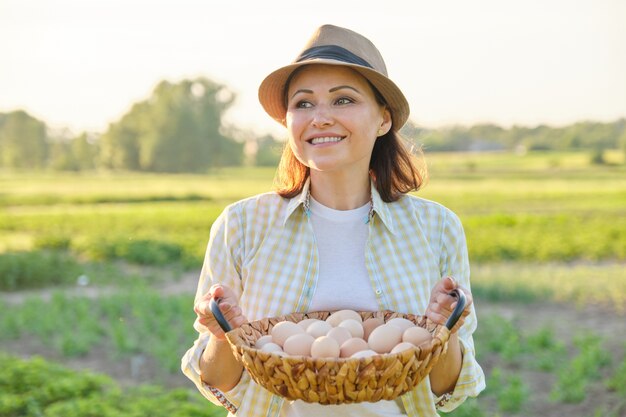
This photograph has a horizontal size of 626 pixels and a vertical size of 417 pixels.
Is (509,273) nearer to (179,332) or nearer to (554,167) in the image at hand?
(179,332)

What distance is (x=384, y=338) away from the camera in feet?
6.20

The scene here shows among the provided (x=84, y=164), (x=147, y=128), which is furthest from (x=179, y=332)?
(x=147, y=128)

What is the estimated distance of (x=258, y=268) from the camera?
7.04 ft

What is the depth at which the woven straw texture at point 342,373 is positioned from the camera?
167 centimetres

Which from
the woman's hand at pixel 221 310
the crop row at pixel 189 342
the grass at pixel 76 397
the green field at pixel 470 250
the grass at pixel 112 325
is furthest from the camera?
the grass at pixel 112 325

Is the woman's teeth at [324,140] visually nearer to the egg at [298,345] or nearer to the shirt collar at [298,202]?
the shirt collar at [298,202]

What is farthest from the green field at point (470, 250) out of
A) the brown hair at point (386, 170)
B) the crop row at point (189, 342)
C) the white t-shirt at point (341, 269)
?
the white t-shirt at point (341, 269)

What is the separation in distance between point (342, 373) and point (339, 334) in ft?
0.79

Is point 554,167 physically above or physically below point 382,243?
below

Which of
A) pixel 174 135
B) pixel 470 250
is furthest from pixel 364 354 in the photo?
pixel 174 135

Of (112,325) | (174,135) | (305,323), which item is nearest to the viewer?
(305,323)

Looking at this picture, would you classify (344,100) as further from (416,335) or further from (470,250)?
(470,250)

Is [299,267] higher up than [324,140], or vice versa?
[324,140]

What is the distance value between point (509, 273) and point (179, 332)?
5068mm
